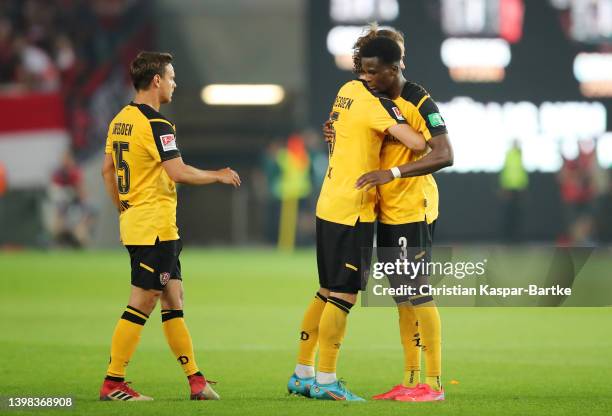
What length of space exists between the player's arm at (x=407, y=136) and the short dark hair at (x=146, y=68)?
1.57m

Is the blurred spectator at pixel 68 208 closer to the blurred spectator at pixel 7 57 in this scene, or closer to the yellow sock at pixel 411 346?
the blurred spectator at pixel 7 57

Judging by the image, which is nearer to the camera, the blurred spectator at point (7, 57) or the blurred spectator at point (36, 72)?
the blurred spectator at point (36, 72)

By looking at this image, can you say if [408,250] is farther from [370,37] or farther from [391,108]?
[370,37]

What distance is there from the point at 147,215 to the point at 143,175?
0.86 feet

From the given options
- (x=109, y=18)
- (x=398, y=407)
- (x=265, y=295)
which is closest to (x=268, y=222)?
(x=109, y=18)

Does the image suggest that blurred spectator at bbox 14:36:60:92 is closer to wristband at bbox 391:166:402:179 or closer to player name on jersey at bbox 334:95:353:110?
player name on jersey at bbox 334:95:353:110

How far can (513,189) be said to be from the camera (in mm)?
24844

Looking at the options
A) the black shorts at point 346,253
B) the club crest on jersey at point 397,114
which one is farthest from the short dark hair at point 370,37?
the black shorts at point 346,253

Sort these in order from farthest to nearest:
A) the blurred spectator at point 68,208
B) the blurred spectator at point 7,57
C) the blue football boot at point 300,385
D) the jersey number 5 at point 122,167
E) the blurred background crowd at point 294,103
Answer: the blurred spectator at point 7,57
the blurred spectator at point 68,208
the blurred background crowd at point 294,103
the blue football boot at point 300,385
the jersey number 5 at point 122,167

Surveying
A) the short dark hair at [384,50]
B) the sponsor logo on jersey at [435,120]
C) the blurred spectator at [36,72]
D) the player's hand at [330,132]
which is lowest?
the player's hand at [330,132]

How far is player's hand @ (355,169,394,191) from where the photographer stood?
7.44 m

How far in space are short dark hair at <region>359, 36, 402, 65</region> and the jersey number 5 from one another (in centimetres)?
166

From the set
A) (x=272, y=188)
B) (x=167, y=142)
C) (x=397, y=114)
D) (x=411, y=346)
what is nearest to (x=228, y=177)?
(x=167, y=142)

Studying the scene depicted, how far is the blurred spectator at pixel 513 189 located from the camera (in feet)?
80.7
